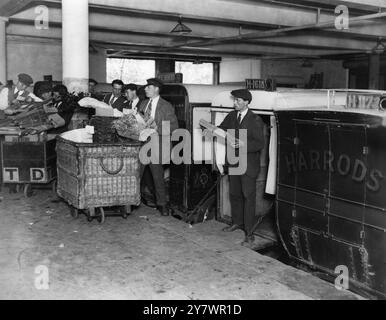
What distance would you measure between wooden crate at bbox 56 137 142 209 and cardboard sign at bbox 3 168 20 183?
160 centimetres

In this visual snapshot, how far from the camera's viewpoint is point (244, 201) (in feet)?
19.8

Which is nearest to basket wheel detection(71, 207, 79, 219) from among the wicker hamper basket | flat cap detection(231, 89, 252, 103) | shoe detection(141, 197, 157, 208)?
the wicker hamper basket

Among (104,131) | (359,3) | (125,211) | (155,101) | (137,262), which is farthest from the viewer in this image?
(359,3)

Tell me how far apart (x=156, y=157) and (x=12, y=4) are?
581 centimetres

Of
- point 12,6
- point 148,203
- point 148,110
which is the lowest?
point 148,203

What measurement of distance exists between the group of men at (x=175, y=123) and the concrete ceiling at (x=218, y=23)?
250 centimetres

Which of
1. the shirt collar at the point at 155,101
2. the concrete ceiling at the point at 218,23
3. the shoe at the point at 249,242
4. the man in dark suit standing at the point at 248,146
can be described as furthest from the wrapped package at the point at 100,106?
the concrete ceiling at the point at 218,23

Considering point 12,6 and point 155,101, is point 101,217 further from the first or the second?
point 12,6

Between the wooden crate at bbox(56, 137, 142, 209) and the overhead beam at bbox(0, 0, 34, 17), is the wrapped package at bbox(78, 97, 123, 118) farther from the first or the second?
the overhead beam at bbox(0, 0, 34, 17)

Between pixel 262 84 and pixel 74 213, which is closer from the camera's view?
pixel 262 84

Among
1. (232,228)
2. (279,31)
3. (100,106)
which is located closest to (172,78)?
(100,106)

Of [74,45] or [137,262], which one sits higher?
[74,45]

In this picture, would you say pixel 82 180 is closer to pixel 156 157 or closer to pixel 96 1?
pixel 156 157

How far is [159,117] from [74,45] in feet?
9.89
